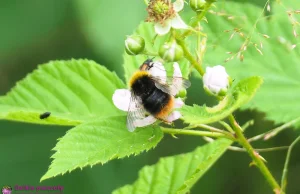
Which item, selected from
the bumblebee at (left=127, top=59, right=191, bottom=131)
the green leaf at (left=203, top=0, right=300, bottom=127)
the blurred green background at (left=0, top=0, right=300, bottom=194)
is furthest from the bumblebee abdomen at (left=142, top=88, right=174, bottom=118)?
the blurred green background at (left=0, top=0, right=300, bottom=194)

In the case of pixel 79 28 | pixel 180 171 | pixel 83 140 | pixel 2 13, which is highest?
pixel 2 13

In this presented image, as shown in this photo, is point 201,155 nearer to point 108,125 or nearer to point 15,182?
point 108,125

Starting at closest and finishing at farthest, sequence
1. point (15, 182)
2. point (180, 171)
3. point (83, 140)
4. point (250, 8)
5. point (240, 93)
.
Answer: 1. point (240, 93)
2. point (83, 140)
3. point (180, 171)
4. point (250, 8)
5. point (15, 182)

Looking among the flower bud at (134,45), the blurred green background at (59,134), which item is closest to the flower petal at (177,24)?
the flower bud at (134,45)

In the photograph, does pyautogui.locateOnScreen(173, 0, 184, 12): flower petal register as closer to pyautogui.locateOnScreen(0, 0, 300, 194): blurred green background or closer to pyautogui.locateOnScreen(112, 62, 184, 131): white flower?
pyautogui.locateOnScreen(112, 62, 184, 131): white flower

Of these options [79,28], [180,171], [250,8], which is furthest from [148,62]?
[79,28]
